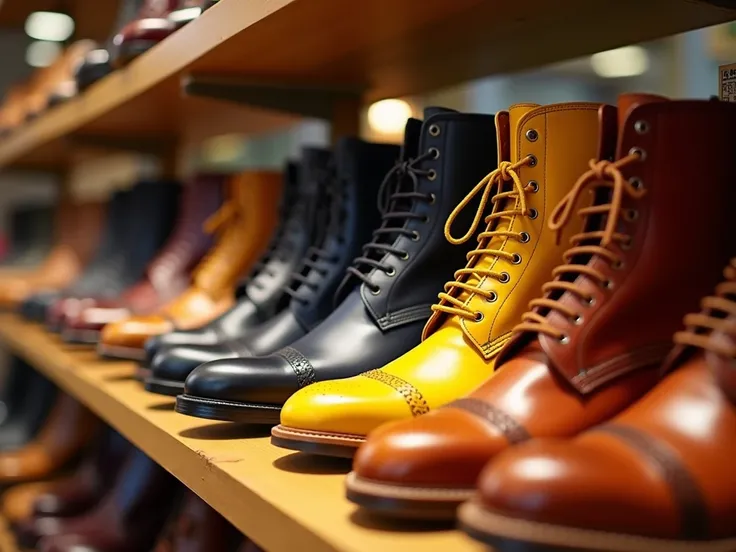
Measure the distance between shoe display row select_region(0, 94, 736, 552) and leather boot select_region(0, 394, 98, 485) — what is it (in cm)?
106

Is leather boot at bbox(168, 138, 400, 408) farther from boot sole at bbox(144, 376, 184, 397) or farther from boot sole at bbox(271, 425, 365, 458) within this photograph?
boot sole at bbox(271, 425, 365, 458)

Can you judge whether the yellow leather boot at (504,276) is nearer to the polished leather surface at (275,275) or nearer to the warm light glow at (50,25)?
the polished leather surface at (275,275)

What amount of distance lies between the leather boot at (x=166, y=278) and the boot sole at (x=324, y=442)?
93cm

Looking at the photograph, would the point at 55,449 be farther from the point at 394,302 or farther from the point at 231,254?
the point at 394,302

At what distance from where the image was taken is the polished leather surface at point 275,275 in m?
1.11

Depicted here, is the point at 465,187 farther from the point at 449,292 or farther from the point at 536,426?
the point at 536,426

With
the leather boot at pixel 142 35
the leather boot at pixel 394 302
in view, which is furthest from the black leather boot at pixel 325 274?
the leather boot at pixel 142 35

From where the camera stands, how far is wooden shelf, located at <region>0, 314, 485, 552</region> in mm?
529

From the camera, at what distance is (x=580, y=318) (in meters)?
0.59

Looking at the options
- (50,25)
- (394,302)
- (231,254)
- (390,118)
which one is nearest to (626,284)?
(394,302)

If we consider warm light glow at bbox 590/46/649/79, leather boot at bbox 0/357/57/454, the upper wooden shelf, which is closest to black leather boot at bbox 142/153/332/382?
the upper wooden shelf

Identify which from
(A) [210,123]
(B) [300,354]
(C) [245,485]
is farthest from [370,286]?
(A) [210,123]

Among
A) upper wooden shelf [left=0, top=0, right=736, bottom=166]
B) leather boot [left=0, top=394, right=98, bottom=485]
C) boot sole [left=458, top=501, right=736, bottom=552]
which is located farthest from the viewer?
leather boot [left=0, top=394, right=98, bottom=485]

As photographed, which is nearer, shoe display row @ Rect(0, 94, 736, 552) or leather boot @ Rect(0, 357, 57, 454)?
shoe display row @ Rect(0, 94, 736, 552)
